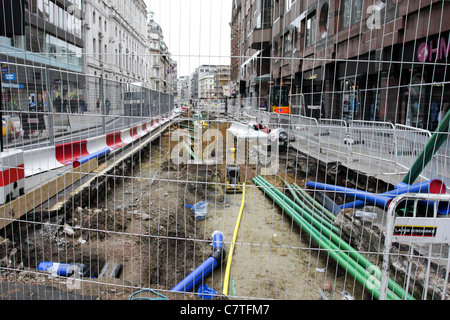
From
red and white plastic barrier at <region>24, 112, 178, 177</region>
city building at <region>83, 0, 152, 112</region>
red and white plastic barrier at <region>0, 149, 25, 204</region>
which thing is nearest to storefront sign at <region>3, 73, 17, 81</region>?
city building at <region>83, 0, 152, 112</region>

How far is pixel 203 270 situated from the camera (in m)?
4.52

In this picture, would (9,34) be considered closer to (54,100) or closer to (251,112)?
(54,100)

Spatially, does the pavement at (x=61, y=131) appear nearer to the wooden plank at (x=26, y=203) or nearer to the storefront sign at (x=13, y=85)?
the storefront sign at (x=13, y=85)

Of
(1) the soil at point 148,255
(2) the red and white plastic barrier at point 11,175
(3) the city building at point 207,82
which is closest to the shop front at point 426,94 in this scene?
(1) the soil at point 148,255

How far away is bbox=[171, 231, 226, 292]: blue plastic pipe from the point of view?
403cm

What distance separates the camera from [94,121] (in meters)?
7.69

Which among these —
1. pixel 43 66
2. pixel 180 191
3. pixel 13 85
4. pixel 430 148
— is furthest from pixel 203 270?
pixel 43 66

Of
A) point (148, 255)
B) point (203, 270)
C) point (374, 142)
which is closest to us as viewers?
point (203, 270)

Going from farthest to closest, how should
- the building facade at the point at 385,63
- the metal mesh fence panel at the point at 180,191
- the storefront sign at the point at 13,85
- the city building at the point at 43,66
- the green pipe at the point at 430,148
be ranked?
1. the building facade at the point at 385,63
2. the storefront sign at the point at 13,85
3. the city building at the point at 43,66
4. the green pipe at the point at 430,148
5. the metal mesh fence panel at the point at 180,191

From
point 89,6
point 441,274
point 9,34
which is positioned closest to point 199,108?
point 9,34

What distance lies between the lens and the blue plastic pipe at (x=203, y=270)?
403 centimetres

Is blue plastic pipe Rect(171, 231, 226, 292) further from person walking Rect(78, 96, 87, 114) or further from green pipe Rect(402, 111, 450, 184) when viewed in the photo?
person walking Rect(78, 96, 87, 114)

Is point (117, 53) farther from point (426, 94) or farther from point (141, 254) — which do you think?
point (426, 94)
